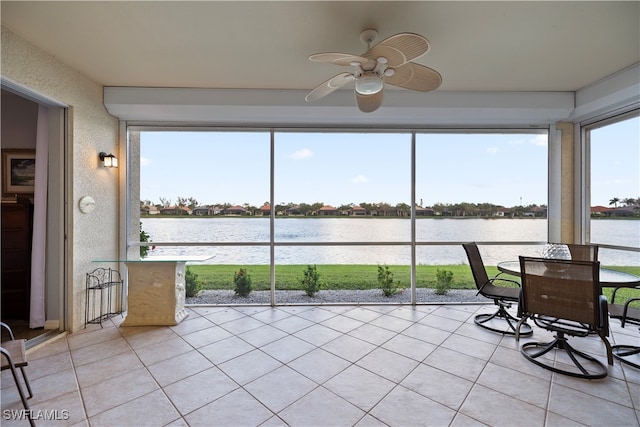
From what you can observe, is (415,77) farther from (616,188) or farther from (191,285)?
(191,285)

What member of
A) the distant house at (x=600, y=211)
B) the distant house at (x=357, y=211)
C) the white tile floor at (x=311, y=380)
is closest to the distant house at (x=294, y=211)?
the distant house at (x=357, y=211)

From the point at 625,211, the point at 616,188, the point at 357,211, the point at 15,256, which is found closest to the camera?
the point at 15,256

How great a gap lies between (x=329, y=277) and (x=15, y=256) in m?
4.23

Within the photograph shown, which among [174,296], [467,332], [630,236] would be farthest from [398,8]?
[630,236]

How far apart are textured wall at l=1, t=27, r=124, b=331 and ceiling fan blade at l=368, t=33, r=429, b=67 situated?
3130 millimetres

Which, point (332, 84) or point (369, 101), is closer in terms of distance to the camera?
point (332, 84)

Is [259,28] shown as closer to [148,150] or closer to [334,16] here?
[334,16]

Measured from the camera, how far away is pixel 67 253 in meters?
3.07

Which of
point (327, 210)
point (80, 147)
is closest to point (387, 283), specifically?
point (327, 210)

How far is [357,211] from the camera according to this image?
4.39 m

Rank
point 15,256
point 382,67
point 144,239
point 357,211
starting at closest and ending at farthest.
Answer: point 382,67 → point 15,256 → point 144,239 → point 357,211

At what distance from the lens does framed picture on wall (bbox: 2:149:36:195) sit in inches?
133

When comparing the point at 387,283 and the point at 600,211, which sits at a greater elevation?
the point at 600,211

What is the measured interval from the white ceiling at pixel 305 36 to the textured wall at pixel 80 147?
0.53 feet
